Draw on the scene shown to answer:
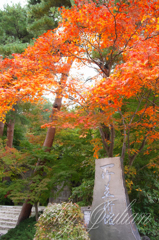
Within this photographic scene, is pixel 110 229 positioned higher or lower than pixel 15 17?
lower

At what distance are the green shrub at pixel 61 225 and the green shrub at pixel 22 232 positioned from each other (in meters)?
3.40

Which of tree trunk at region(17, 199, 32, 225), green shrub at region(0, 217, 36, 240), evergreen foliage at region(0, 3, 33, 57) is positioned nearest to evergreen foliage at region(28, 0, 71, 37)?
evergreen foliage at region(0, 3, 33, 57)

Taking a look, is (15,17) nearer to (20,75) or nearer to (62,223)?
(20,75)

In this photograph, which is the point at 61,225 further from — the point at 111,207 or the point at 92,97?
the point at 92,97

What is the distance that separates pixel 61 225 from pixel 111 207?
1363 millimetres

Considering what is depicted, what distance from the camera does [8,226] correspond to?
28.0ft

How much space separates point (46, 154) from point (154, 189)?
13.3 ft

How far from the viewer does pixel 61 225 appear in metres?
3.49

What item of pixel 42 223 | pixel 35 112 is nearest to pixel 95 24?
pixel 42 223

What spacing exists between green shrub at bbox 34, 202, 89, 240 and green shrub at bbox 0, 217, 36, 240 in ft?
11.2

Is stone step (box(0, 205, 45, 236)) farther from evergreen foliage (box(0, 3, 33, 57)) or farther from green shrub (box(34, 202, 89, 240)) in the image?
evergreen foliage (box(0, 3, 33, 57))

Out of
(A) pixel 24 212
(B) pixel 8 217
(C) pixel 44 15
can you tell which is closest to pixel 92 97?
(C) pixel 44 15

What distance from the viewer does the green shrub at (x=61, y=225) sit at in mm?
3393

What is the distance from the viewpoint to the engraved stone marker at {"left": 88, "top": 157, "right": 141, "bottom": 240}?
13.2 feet
